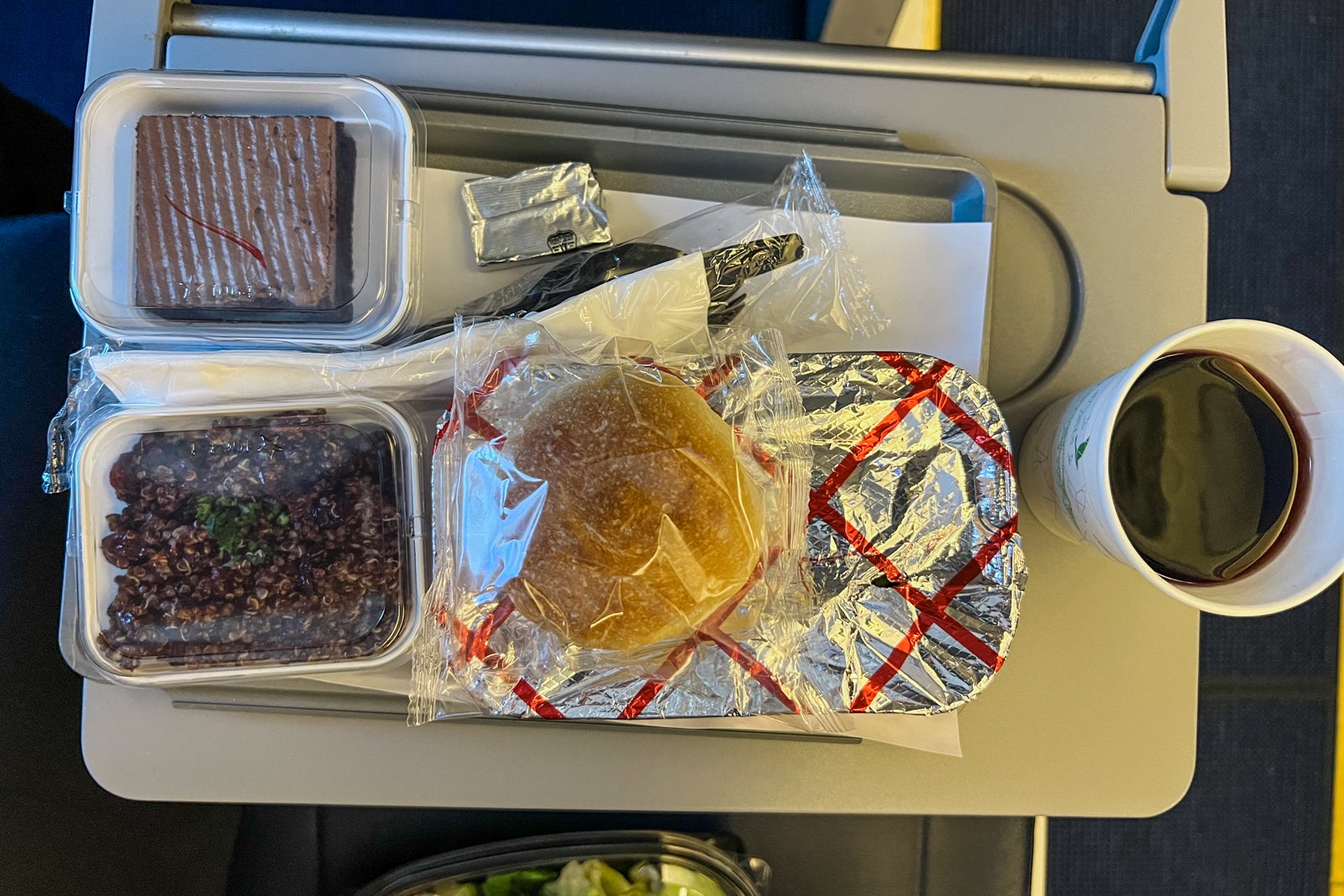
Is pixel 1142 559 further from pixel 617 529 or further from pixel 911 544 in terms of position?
pixel 617 529

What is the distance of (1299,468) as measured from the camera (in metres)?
0.59

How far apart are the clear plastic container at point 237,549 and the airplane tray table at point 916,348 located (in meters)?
0.08

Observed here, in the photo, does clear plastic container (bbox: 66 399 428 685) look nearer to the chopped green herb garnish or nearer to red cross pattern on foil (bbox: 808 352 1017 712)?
the chopped green herb garnish

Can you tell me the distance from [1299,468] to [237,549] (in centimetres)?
80

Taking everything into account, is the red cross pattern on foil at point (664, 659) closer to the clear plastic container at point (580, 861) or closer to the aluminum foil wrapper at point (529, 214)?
the aluminum foil wrapper at point (529, 214)

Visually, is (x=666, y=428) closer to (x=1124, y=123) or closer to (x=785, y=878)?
(x=1124, y=123)

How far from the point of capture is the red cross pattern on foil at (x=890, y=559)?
63 cm

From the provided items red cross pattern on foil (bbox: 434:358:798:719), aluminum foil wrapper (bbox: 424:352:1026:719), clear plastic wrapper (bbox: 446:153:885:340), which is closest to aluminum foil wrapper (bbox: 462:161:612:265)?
clear plastic wrapper (bbox: 446:153:885:340)

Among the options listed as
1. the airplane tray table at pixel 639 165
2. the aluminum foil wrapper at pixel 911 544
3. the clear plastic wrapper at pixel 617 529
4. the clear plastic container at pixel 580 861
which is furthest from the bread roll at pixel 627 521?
the clear plastic container at pixel 580 861

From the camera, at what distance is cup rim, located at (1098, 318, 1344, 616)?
54 centimetres

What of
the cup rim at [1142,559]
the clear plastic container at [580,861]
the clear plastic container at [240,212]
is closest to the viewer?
the cup rim at [1142,559]

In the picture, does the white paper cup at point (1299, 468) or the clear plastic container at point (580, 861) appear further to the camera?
the clear plastic container at point (580, 861)

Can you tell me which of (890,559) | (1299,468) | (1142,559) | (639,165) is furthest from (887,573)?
(639,165)

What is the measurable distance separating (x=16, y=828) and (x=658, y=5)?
3.49 ft
